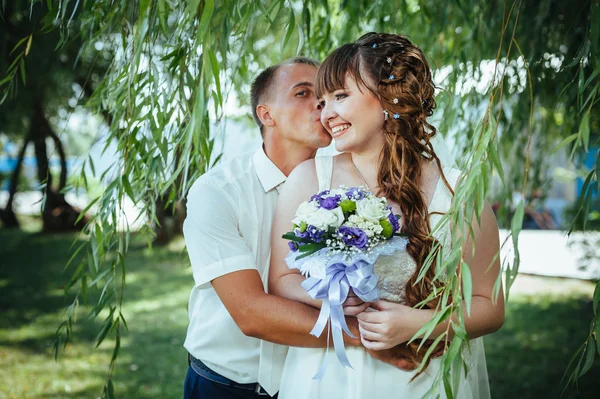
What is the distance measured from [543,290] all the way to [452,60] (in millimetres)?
5283

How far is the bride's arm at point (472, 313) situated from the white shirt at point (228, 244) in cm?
44

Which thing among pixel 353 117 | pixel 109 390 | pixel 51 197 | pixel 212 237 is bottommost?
pixel 51 197

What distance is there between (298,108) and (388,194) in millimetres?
602

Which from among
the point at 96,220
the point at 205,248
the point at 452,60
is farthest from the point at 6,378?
the point at 452,60

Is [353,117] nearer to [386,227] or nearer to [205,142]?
[386,227]

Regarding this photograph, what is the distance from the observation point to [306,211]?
5.56 ft

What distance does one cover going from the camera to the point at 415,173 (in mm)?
1889

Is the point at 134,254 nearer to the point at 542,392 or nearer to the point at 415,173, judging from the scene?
the point at 542,392

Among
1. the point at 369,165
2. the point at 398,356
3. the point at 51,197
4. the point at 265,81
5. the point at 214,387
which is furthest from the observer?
the point at 51,197

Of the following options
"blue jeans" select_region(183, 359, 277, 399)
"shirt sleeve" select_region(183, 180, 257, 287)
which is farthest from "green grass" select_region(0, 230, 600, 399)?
"shirt sleeve" select_region(183, 180, 257, 287)

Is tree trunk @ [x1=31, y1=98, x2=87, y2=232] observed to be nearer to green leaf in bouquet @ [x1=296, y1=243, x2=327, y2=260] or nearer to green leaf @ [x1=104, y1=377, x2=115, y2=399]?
green leaf @ [x1=104, y1=377, x2=115, y2=399]

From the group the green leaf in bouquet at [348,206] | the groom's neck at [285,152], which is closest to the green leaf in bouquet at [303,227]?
the green leaf in bouquet at [348,206]

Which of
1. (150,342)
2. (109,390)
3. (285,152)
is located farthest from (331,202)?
(150,342)

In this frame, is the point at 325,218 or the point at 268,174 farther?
the point at 268,174
